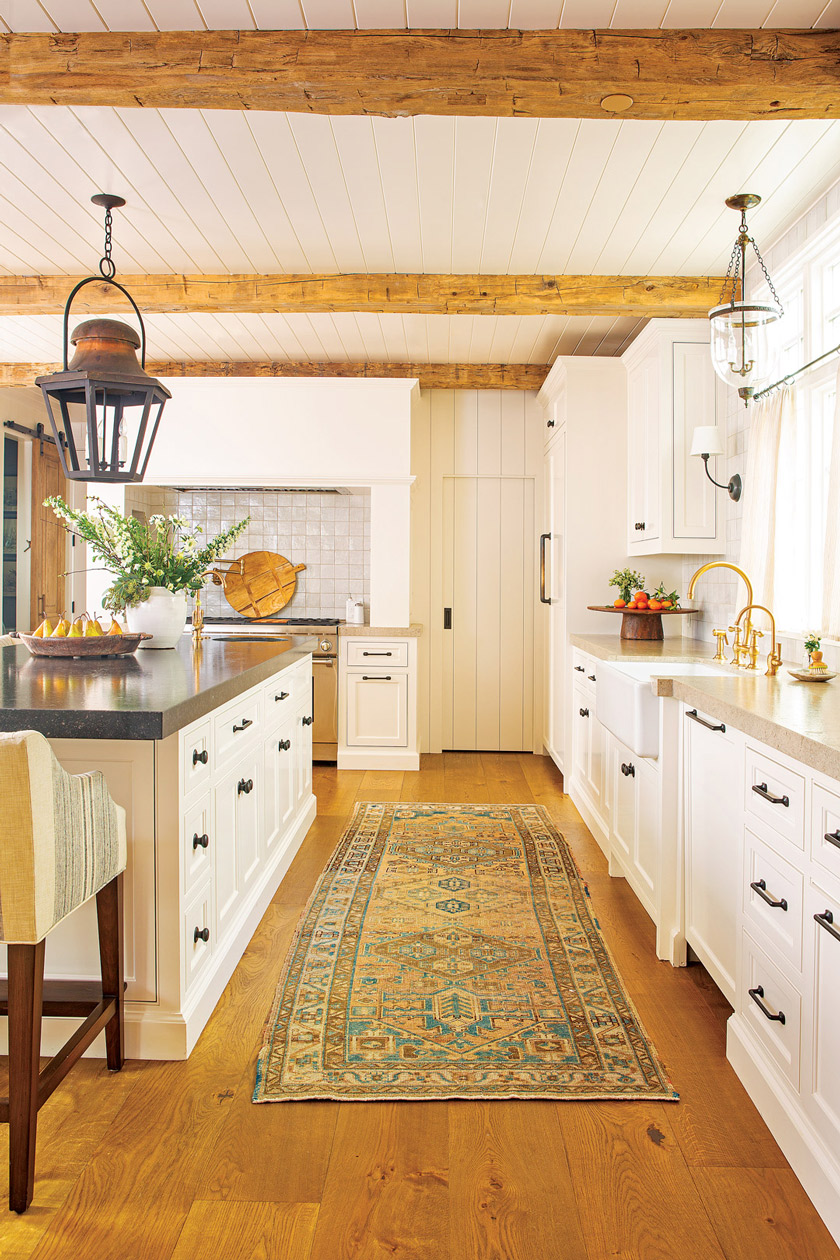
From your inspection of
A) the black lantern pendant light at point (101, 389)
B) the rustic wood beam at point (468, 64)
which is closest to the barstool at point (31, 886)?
the black lantern pendant light at point (101, 389)

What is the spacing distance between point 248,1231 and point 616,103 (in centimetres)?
278

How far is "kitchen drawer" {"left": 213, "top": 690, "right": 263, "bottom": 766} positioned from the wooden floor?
78cm

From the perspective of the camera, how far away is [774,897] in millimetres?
1757

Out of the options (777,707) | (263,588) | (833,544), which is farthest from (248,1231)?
(263,588)

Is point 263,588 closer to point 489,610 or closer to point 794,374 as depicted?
point 489,610

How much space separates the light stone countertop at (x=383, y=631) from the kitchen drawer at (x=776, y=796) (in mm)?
3369

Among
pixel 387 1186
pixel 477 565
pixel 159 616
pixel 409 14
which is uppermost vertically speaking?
pixel 409 14

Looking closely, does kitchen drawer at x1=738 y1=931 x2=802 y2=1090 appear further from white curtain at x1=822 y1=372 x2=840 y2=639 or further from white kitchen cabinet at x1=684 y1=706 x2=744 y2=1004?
white curtain at x1=822 y1=372 x2=840 y2=639

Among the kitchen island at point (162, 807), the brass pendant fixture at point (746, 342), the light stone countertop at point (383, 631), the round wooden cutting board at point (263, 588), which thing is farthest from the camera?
the round wooden cutting board at point (263, 588)

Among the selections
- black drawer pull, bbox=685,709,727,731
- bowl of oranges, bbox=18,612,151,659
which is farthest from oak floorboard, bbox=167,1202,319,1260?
bowl of oranges, bbox=18,612,151,659

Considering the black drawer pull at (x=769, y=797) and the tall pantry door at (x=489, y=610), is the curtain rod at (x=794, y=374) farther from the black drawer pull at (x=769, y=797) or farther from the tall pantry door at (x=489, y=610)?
the tall pantry door at (x=489, y=610)

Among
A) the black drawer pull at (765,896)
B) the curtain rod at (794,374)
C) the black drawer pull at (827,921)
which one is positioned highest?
the curtain rod at (794,374)

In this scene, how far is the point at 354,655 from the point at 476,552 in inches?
49.0

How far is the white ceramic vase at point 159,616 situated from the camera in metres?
2.99
